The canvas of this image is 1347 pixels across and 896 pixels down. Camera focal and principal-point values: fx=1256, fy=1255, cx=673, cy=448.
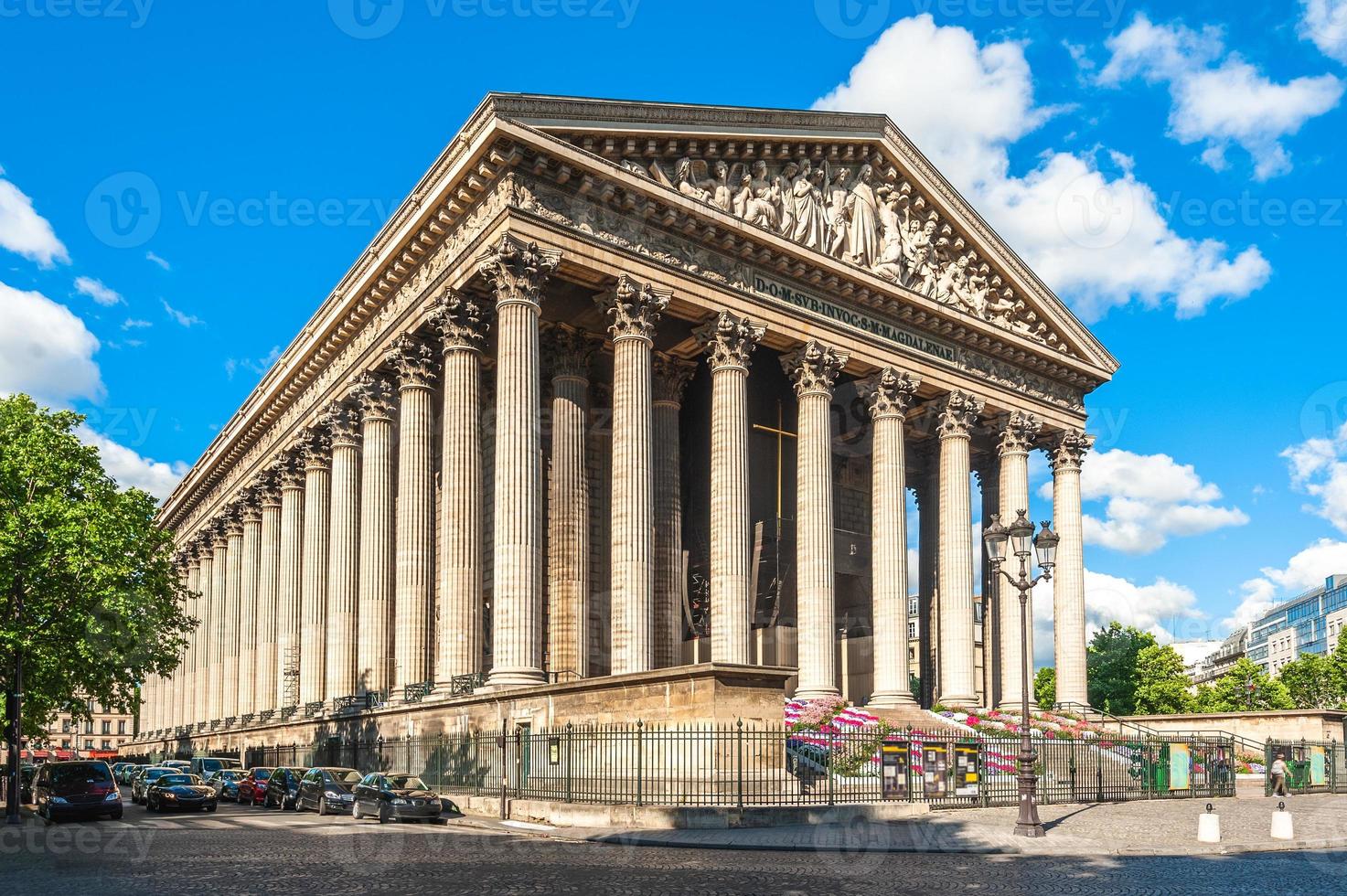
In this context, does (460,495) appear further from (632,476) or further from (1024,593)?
(1024,593)

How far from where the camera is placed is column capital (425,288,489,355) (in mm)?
36312

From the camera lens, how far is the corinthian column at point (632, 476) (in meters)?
35.0

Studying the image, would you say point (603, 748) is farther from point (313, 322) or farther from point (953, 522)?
point (313, 322)

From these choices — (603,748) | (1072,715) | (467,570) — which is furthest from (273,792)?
(1072,715)

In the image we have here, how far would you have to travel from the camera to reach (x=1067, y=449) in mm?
51406

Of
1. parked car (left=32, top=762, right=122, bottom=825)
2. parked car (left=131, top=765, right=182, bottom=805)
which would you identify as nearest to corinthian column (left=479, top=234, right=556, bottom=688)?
parked car (left=32, top=762, right=122, bottom=825)

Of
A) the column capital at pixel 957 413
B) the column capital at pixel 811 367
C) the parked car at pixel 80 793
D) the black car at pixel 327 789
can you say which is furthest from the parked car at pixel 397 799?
the column capital at pixel 957 413

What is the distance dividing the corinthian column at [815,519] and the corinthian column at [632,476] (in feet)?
20.6

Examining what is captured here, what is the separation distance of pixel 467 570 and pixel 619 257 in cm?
1002

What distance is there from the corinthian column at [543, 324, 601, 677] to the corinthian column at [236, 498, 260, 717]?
2265 cm

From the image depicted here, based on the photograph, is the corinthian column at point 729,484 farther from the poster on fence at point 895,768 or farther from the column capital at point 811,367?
the poster on fence at point 895,768

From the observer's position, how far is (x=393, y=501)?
48719 millimetres

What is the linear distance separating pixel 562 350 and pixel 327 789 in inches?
614

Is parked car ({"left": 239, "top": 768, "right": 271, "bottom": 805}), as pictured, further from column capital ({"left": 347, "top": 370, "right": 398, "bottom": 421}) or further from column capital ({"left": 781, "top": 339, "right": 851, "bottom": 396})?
column capital ({"left": 781, "top": 339, "right": 851, "bottom": 396})
